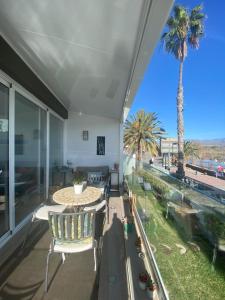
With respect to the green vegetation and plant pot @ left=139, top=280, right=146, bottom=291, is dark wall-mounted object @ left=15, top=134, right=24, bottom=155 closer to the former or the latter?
the green vegetation

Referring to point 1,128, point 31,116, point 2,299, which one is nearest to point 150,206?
point 2,299

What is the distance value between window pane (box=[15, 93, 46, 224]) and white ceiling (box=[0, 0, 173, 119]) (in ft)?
2.58

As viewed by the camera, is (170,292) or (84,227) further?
(84,227)

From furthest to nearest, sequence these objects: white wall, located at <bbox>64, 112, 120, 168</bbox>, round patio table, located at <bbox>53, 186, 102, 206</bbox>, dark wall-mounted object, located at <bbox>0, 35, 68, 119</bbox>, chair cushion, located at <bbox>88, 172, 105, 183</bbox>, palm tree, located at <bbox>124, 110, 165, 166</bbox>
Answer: palm tree, located at <bbox>124, 110, 165, 166</bbox>
white wall, located at <bbox>64, 112, 120, 168</bbox>
chair cushion, located at <bbox>88, 172, 105, 183</bbox>
round patio table, located at <bbox>53, 186, 102, 206</bbox>
dark wall-mounted object, located at <bbox>0, 35, 68, 119</bbox>

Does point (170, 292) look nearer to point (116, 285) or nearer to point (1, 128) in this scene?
point (116, 285)

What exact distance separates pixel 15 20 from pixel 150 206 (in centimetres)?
306

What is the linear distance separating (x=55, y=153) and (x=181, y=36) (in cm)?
→ 1248

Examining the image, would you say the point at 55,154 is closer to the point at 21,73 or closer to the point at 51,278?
the point at 21,73

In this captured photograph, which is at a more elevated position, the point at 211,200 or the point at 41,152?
the point at 41,152

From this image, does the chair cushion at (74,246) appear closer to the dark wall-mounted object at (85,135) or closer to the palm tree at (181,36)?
the dark wall-mounted object at (85,135)

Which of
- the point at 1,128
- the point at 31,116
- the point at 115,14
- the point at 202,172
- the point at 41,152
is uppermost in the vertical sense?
the point at 115,14

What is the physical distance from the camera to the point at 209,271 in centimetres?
234

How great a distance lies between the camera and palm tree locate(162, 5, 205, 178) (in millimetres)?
13750

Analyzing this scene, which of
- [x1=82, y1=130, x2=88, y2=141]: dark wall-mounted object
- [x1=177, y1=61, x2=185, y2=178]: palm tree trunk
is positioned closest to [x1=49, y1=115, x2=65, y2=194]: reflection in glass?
[x1=82, y1=130, x2=88, y2=141]: dark wall-mounted object
